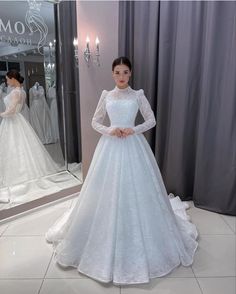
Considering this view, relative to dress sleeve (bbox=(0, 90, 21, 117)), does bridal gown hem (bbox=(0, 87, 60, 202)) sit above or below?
below

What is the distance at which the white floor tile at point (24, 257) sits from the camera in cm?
182

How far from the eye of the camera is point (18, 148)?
2.68m

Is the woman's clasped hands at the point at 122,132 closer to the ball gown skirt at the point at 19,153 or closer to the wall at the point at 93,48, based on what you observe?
the ball gown skirt at the point at 19,153

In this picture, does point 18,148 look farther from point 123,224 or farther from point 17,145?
point 123,224

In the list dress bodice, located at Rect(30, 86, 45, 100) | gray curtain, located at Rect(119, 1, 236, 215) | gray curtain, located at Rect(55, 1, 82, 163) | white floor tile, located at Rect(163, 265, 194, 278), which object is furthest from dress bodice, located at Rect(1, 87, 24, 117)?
white floor tile, located at Rect(163, 265, 194, 278)

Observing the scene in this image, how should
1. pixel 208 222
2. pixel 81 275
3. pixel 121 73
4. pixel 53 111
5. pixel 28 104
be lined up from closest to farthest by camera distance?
1. pixel 81 275
2. pixel 121 73
3. pixel 208 222
4. pixel 28 104
5. pixel 53 111

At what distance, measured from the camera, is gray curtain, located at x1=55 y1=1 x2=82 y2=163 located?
110 inches

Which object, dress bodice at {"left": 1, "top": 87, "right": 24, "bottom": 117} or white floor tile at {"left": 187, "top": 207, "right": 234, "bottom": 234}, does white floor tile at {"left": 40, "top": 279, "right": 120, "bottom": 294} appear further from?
dress bodice at {"left": 1, "top": 87, "right": 24, "bottom": 117}

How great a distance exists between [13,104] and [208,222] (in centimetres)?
206

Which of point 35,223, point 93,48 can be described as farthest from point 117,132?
point 93,48

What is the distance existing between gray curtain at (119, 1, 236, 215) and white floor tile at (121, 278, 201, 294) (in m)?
1.11

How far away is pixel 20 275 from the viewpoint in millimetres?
1796

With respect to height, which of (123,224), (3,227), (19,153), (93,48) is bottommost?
(3,227)

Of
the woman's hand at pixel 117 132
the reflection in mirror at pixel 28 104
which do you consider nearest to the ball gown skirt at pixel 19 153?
the reflection in mirror at pixel 28 104
